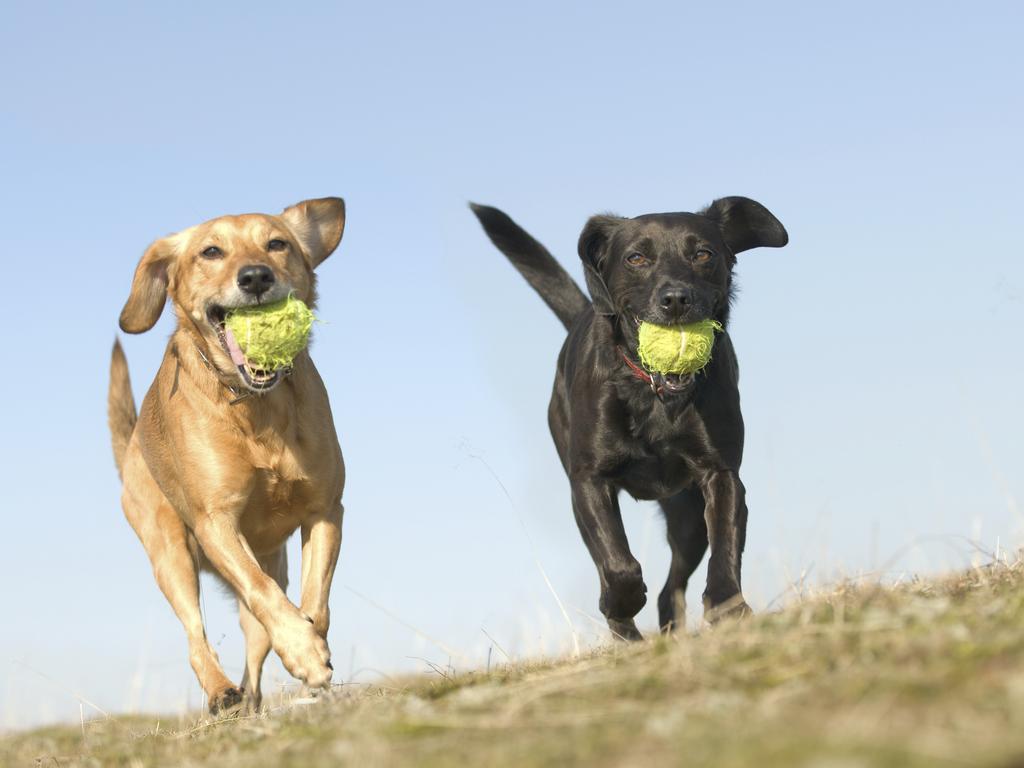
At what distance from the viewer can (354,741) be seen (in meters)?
3.21

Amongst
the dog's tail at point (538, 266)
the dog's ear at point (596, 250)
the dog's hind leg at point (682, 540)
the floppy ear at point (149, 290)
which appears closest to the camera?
the dog's ear at point (596, 250)

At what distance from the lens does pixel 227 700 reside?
6.33 m

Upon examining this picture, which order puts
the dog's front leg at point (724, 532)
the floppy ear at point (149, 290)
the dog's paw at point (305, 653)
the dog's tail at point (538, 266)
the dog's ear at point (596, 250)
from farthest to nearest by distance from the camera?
the dog's tail at point (538, 266) < the floppy ear at point (149, 290) < the dog's ear at point (596, 250) < the dog's front leg at point (724, 532) < the dog's paw at point (305, 653)

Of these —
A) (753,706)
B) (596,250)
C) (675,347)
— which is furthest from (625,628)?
(753,706)

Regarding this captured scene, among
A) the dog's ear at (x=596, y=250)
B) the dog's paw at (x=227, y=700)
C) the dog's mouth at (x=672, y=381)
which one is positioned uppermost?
the dog's ear at (x=596, y=250)

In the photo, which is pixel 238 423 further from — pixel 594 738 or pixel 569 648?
pixel 594 738

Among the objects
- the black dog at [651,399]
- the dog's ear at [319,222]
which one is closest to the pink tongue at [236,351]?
the dog's ear at [319,222]

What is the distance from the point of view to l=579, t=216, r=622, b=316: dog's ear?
6.47 meters

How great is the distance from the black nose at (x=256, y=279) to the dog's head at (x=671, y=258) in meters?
1.71

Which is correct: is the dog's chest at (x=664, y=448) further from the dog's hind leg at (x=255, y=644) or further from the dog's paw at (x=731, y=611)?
the dog's hind leg at (x=255, y=644)

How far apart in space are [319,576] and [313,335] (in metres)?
1.27

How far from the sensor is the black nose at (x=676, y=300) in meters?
5.82

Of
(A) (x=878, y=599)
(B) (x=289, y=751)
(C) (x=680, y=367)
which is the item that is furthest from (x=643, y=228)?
(B) (x=289, y=751)

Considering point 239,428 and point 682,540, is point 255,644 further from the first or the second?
point 682,540
